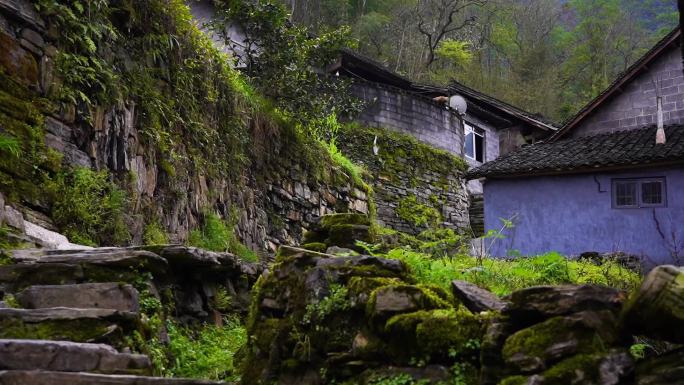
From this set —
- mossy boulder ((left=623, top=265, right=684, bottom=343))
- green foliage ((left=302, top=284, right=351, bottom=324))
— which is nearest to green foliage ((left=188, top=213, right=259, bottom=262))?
green foliage ((left=302, top=284, right=351, bottom=324))

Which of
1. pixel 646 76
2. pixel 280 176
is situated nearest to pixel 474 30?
pixel 646 76

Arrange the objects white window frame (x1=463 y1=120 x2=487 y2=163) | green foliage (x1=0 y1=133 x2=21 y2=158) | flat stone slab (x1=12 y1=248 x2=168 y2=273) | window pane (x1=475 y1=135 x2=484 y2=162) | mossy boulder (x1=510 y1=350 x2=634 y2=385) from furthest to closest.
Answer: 1. window pane (x1=475 y1=135 x2=484 y2=162)
2. white window frame (x1=463 y1=120 x2=487 y2=163)
3. green foliage (x1=0 y1=133 x2=21 y2=158)
4. flat stone slab (x1=12 y1=248 x2=168 y2=273)
5. mossy boulder (x1=510 y1=350 x2=634 y2=385)

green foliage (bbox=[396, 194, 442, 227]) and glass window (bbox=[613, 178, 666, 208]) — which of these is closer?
glass window (bbox=[613, 178, 666, 208])

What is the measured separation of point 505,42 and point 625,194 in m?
28.1

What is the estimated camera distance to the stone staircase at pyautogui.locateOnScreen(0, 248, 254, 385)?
3363 millimetres

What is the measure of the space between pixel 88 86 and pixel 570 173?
33.3 ft

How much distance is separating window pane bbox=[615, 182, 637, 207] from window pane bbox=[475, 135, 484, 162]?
11632 millimetres

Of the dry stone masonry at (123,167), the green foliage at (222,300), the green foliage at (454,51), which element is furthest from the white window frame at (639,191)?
the green foliage at (454,51)

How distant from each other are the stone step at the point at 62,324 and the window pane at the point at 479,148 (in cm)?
2204

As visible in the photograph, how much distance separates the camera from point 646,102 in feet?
48.1

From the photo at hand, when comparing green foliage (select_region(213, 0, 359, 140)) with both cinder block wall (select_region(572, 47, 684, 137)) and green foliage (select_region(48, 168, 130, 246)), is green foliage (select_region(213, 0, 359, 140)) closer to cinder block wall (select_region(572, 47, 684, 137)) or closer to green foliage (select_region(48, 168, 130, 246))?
green foliage (select_region(48, 168, 130, 246))

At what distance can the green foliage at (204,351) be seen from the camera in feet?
18.2

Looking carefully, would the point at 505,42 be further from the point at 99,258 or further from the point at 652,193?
the point at 99,258

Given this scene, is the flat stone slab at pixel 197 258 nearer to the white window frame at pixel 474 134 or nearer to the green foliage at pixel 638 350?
the green foliage at pixel 638 350
